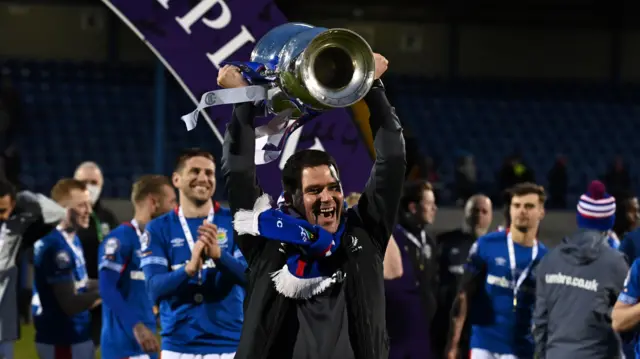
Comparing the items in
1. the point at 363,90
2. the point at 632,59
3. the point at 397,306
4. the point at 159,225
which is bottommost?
the point at 397,306

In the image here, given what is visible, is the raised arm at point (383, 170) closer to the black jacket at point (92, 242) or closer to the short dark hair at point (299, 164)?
the short dark hair at point (299, 164)

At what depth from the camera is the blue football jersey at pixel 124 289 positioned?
18.9 feet

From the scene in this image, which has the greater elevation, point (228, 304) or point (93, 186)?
point (93, 186)

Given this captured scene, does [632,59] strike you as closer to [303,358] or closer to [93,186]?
[93,186]

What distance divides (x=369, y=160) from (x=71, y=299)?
205 cm

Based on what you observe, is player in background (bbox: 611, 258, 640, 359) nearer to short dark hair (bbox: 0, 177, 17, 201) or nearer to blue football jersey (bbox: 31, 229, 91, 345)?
blue football jersey (bbox: 31, 229, 91, 345)

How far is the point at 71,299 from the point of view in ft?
20.2

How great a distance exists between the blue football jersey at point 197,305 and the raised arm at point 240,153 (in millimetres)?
1471

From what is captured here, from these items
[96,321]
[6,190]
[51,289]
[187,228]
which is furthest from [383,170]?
[96,321]

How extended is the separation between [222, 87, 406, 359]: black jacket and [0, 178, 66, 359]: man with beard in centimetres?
314

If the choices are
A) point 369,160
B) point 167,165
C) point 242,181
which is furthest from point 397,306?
point 167,165

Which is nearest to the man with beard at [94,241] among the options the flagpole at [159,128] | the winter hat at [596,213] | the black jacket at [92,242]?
the black jacket at [92,242]

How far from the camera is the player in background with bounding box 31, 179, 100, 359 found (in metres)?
6.20

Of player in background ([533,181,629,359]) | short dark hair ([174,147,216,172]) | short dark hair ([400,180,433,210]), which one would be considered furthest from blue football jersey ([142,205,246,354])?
short dark hair ([400,180,433,210])
